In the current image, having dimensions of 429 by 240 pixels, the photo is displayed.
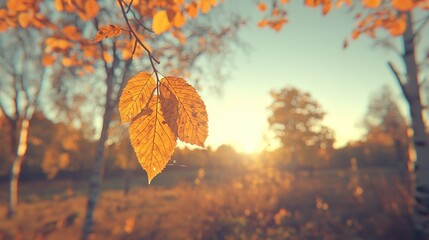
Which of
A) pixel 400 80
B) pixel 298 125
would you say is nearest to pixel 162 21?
pixel 400 80

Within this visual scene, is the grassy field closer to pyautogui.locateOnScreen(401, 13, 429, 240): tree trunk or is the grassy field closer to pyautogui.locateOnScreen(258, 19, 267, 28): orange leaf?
pyautogui.locateOnScreen(401, 13, 429, 240): tree trunk

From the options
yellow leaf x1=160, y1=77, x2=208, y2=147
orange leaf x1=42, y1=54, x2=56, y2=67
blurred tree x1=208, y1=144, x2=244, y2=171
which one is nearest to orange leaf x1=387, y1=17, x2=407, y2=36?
yellow leaf x1=160, y1=77, x2=208, y2=147

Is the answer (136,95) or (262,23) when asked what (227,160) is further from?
(136,95)

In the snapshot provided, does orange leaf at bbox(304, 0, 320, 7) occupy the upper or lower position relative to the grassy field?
upper

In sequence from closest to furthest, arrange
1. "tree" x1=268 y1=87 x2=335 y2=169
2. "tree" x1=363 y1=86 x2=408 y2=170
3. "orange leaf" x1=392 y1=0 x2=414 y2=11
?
"orange leaf" x1=392 y1=0 x2=414 y2=11 < "tree" x1=268 y1=87 x2=335 y2=169 < "tree" x1=363 y1=86 x2=408 y2=170

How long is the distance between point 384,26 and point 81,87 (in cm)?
547

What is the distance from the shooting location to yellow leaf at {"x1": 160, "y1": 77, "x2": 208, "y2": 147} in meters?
0.52

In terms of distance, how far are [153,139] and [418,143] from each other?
3.84 metres

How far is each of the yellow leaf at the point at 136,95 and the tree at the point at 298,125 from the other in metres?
21.4

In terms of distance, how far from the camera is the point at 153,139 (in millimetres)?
550

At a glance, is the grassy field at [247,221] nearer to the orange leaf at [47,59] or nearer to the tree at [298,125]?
the orange leaf at [47,59]

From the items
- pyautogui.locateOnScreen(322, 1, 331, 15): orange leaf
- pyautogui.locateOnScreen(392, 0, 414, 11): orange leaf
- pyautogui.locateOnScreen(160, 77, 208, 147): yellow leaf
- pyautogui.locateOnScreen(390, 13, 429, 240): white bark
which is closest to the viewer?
pyautogui.locateOnScreen(160, 77, 208, 147): yellow leaf

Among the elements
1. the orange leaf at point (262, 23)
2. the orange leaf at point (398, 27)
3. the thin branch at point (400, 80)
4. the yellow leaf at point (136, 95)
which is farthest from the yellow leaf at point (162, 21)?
the thin branch at point (400, 80)

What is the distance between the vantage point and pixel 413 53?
11.8 feet
